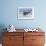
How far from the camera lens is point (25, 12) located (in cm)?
398

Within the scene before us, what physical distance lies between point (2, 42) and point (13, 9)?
1160 mm

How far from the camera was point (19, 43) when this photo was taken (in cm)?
356

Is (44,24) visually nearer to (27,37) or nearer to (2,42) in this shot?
(27,37)

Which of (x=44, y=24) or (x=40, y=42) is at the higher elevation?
(x=44, y=24)

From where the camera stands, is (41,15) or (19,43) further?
(41,15)

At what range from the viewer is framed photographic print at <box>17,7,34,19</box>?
156 inches

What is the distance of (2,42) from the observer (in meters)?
3.58

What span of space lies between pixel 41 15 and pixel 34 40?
37.6 inches

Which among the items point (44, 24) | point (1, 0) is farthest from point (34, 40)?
point (1, 0)

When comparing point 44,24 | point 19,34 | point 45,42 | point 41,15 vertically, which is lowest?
point 45,42

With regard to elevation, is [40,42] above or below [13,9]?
below

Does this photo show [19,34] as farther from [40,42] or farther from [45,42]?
[45,42]

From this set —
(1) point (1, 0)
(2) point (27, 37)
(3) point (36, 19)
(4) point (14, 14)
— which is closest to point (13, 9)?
(4) point (14, 14)

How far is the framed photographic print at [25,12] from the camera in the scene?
3973 millimetres
